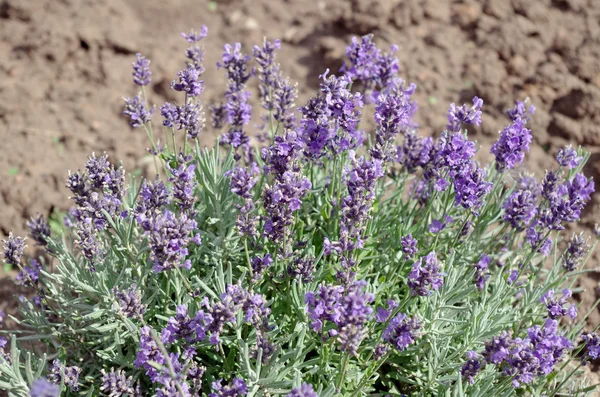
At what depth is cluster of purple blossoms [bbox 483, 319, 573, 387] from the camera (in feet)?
9.87

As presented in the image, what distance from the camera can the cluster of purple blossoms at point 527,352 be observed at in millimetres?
3010

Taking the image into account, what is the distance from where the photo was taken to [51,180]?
589 cm

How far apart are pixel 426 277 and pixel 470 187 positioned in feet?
2.32

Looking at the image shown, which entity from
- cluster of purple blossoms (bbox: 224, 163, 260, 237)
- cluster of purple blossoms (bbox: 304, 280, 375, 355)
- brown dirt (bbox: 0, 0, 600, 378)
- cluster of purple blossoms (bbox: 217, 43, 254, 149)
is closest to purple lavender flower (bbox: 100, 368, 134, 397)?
cluster of purple blossoms (bbox: 224, 163, 260, 237)

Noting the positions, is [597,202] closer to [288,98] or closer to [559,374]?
[559,374]

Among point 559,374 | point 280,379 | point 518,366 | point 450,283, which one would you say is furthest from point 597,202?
point 280,379

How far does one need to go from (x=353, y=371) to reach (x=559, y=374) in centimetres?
168

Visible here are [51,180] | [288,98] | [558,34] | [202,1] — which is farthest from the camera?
[202,1]

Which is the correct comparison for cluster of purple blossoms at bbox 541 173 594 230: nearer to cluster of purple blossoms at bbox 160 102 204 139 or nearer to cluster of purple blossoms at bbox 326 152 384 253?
cluster of purple blossoms at bbox 326 152 384 253

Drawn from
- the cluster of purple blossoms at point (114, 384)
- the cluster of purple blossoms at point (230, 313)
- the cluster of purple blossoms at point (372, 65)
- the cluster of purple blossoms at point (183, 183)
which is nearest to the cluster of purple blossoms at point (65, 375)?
the cluster of purple blossoms at point (114, 384)

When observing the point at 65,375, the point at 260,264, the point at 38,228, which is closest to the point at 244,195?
the point at 260,264

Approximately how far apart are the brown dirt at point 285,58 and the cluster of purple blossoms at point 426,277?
347 cm

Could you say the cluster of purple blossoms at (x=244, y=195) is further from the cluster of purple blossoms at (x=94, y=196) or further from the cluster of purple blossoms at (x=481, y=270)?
the cluster of purple blossoms at (x=481, y=270)

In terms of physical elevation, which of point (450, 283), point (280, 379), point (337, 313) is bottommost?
point (280, 379)
